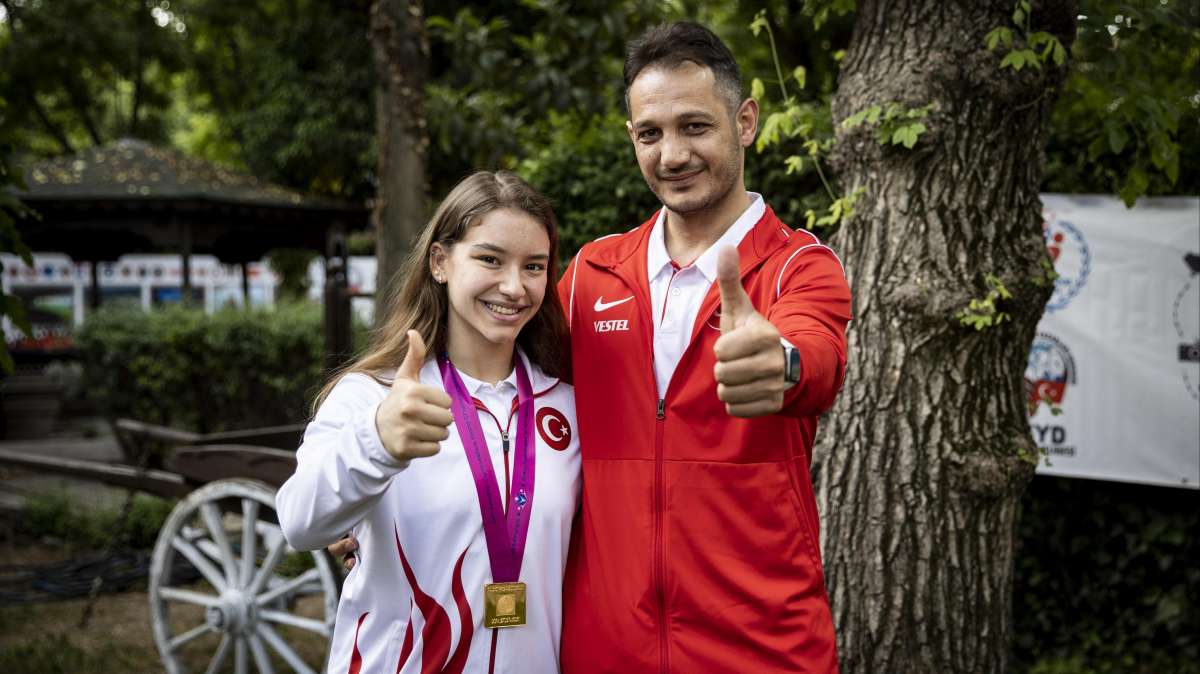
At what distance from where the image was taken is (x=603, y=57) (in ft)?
26.1

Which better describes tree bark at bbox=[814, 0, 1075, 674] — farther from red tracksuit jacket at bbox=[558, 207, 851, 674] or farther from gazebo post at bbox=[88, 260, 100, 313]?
gazebo post at bbox=[88, 260, 100, 313]

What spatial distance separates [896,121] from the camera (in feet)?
10.7

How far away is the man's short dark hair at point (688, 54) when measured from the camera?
7.46 ft

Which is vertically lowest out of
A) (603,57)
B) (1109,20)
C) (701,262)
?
(701,262)

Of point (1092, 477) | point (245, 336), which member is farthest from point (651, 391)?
point (245, 336)

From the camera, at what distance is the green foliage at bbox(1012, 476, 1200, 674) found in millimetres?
4867

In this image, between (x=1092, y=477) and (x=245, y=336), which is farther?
(x=245, y=336)

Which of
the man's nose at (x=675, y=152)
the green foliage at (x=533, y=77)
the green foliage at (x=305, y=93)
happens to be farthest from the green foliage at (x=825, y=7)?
the green foliage at (x=305, y=93)

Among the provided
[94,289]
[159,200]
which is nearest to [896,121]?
[159,200]

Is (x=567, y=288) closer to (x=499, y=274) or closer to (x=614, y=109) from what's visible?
(x=499, y=274)

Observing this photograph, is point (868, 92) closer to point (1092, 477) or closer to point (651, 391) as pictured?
point (651, 391)

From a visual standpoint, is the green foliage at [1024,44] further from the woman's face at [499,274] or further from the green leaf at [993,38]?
the woman's face at [499,274]

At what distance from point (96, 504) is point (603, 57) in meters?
6.21

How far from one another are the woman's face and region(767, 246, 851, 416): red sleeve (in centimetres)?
54
